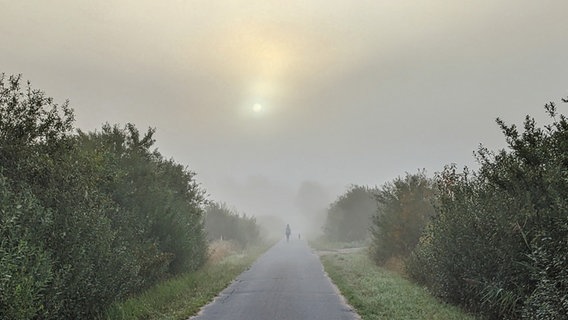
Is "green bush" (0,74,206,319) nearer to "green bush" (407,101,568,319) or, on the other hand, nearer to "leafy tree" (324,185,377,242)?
"green bush" (407,101,568,319)

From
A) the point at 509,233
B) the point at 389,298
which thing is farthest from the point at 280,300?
the point at 509,233

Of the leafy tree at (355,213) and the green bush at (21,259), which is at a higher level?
the leafy tree at (355,213)

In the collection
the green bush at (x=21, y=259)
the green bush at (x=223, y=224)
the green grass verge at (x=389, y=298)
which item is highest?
the green bush at (x=223, y=224)

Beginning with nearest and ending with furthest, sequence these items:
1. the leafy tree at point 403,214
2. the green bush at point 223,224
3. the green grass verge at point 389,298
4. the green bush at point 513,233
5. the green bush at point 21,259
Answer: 1. the green bush at point 21,259
2. the green bush at point 513,233
3. the green grass verge at point 389,298
4. the leafy tree at point 403,214
5. the green bush at point 223,224

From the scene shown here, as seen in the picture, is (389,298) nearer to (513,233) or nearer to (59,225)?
(513,233)

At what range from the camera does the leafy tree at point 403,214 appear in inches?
821

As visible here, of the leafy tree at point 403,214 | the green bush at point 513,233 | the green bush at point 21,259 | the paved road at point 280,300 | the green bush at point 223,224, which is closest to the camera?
the green bush at point 21,259

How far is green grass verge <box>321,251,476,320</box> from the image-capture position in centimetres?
1056

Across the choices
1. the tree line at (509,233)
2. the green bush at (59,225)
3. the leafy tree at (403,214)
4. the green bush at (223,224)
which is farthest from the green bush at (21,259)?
the green bush at (223,224)

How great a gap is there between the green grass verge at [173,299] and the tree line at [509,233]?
680 cm

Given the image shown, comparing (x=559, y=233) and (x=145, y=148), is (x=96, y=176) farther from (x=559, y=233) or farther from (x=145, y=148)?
(x=559, y=233)

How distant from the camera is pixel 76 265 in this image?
8.55 meters

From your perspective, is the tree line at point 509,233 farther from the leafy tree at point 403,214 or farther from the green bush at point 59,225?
the green bush at point 59,225

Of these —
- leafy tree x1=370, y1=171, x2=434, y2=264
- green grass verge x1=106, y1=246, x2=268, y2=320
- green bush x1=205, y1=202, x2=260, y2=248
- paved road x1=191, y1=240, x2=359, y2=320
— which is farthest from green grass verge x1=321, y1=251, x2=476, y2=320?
green bush x1=205, y1=202, x2=260, y2=248
